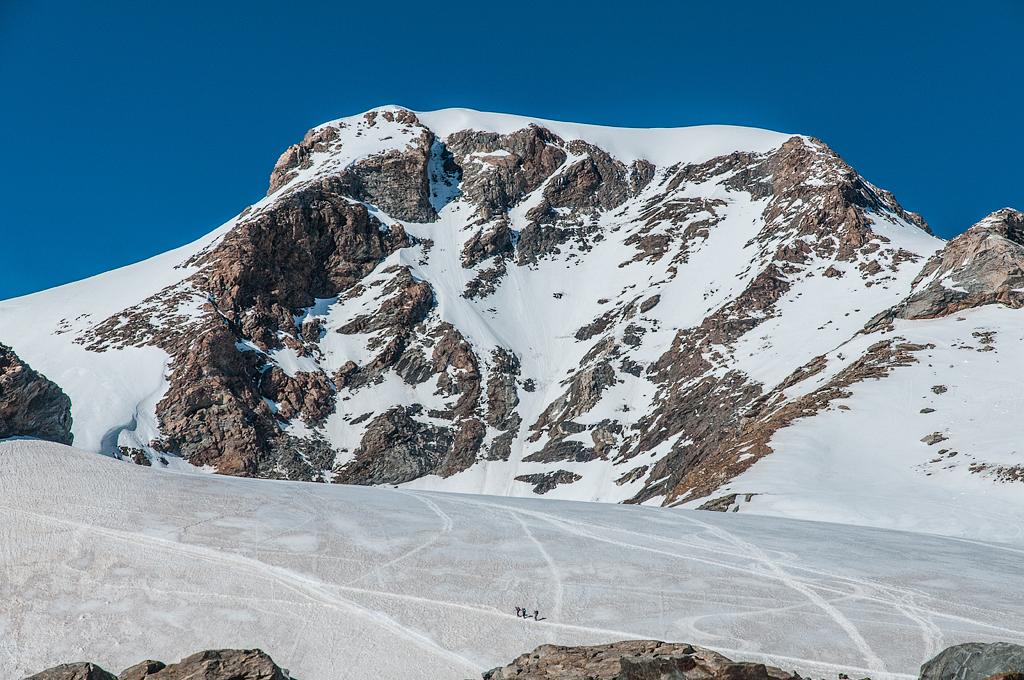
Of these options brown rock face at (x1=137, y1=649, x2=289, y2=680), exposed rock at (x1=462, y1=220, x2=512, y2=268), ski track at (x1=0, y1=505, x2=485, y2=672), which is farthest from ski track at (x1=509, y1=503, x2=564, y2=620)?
exposed rock at (x1=462, y1=220, x2=512, y2=268)

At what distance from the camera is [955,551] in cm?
2008

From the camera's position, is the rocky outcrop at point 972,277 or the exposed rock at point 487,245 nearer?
the rocky outcrop at point 972,277

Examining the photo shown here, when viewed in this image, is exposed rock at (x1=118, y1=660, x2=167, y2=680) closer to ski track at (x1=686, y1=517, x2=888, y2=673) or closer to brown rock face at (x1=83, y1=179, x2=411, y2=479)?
ski track at (x1=686, y1=517, x2=888, y2=673)

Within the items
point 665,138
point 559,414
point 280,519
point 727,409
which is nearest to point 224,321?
point 559,414

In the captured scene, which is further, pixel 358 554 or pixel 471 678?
pixel 358 554

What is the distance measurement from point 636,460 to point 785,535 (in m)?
44.4

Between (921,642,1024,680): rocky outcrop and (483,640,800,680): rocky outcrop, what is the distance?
1.97m

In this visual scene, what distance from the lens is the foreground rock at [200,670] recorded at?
8.70 meters

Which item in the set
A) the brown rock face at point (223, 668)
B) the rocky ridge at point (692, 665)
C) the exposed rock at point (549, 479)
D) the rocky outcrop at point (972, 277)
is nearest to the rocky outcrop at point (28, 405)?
the brown rock face at point (223, 668)

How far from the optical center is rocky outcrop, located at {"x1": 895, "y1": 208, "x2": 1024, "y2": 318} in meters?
51.9

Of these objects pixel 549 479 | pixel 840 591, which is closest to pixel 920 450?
pixel 840 591

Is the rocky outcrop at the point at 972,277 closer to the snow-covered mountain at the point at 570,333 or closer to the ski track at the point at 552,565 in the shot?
the snow-covered mountain at the point at 570,333

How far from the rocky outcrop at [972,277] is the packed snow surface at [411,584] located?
39.2 m

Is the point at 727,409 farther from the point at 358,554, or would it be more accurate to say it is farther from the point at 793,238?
the point at 358,554
